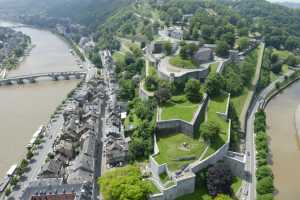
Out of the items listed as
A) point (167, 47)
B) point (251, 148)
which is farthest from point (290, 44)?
point (251, 148)

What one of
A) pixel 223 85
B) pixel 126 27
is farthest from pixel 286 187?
pixel 126 27

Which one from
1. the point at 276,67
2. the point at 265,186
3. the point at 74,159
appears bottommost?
the point at 74,159

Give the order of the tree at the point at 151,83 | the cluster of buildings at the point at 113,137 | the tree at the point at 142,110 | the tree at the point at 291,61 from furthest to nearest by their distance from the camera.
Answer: the tree at the point at 291,61 → the tree at the point at 151,83 → the tree at the point at 142,110 → the cluster of buildings at the point at 113,137

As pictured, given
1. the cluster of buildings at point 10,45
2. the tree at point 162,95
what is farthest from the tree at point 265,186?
the cluster of buildings at point 10,45

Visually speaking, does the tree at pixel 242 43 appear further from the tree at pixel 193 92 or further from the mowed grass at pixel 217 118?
the tree at pixel 193 92

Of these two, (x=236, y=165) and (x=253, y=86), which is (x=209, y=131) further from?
(x=253, y=86)

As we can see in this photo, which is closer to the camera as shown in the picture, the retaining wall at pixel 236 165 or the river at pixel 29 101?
the retaining wall at pixel 236 165
